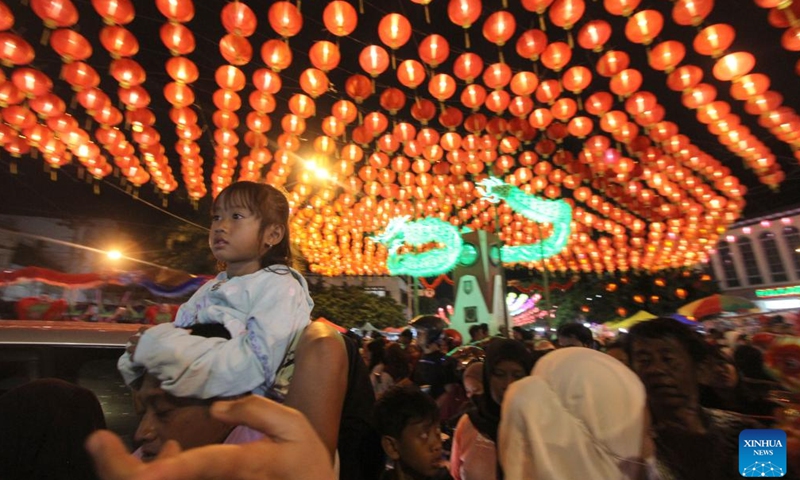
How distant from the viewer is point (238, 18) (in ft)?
16.0

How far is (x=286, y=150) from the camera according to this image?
7.79 metres

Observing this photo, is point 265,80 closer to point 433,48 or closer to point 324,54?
point 324,54

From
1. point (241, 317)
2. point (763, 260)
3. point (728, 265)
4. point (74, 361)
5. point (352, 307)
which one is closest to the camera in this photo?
point (241, 317)

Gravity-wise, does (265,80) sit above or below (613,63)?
below

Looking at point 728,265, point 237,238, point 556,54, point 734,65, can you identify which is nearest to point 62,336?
point 237,238

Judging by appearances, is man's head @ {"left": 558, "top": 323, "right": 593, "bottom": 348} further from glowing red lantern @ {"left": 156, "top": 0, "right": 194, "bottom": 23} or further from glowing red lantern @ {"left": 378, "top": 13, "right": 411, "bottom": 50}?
glowing red lantern @ {"left": 156, "top": 0, "right": 194, "bottom": 23}

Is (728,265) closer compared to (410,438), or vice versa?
(410,438)

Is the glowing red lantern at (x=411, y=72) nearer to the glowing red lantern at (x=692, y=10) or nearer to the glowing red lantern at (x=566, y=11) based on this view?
the glowing red lantern at (x=566, y=11)

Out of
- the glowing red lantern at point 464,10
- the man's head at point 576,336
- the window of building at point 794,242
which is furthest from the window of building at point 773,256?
the glowing red lantern at point 464,10

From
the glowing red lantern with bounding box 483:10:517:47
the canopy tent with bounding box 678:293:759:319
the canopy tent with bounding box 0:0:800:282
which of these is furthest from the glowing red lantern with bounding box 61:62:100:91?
the canopy tent with bounding box 678:293:759:319

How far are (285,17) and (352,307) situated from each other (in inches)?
789

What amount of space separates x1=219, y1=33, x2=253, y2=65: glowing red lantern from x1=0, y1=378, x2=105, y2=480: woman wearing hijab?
4.81 metres

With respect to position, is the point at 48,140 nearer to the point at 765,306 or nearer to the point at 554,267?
the point at 554,267

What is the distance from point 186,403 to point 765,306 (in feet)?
120
